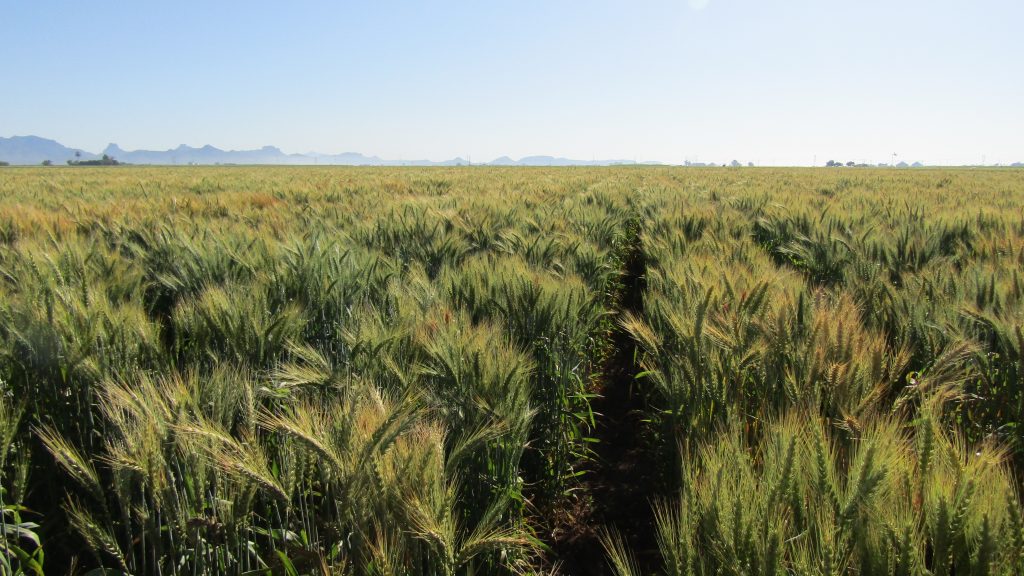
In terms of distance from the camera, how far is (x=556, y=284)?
276 centimetres

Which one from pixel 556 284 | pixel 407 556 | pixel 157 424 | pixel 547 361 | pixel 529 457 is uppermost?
pixel 556 284

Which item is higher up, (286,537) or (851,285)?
(851,285)

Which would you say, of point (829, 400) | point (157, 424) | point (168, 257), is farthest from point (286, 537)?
point (168, 257)

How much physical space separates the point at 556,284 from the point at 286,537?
1.74 meters

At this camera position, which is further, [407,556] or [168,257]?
[168,257]

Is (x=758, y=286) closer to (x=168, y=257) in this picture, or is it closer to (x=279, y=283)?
(x=279, y=283)

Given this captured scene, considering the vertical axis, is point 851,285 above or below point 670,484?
above

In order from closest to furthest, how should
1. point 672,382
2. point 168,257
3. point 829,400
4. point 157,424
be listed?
point 157,424 < point 829,400 < point 672,382 < point 168,257

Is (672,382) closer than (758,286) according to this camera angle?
Yes

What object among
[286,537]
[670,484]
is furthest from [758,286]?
[286,537]

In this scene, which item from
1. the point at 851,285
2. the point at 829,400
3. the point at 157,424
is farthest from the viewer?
the point at 851,285

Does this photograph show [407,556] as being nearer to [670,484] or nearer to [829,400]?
[670,484]

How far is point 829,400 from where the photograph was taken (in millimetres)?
1785

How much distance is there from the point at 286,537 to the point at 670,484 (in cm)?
150
